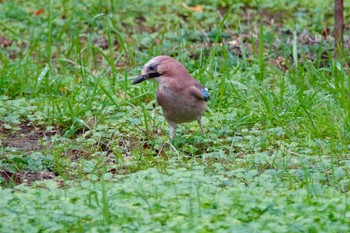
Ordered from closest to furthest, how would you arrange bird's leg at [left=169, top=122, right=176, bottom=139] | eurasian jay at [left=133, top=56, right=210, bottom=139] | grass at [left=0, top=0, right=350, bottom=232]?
grass at [left=0, top=0, right=350, bottom=232] → eurasian jay at [left=133, top=56, right=210, bottom=139] → bird's leg at [left=169, top=122, right=176, bottom=139]

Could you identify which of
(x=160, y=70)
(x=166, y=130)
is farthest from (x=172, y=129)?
(x=160, y=70)

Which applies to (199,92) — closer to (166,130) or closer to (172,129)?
(172,129)

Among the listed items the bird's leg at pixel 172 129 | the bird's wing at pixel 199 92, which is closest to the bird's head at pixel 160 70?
the bird's wing at pixel 199 92

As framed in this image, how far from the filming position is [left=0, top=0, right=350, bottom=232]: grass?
210 inches

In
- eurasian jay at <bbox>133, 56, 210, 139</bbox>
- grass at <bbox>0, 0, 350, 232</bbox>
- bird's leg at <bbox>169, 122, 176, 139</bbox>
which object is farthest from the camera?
bird's leg at <bbox>169, 122, 176, 139</bbox>

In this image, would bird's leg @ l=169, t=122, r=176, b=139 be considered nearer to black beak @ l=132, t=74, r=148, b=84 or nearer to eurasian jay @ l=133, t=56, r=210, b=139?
eurasian jay @ l=133, t=56, r=210, b=139

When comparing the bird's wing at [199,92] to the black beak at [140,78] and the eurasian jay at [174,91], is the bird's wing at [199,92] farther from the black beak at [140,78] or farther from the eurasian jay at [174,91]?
the black beak at [140,78]

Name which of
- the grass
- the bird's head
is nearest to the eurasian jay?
the bird's head

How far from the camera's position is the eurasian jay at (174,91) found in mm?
7312

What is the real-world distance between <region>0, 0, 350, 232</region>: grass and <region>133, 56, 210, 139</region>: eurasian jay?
0.74 feet

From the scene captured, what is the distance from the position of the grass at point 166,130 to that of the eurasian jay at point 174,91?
22cm

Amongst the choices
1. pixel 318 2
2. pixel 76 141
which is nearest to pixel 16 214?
pixel 76 141

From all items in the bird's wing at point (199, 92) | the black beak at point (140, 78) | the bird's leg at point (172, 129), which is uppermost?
the black beak at point (140, 78)

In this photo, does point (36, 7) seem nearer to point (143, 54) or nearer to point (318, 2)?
point (143, 54)
